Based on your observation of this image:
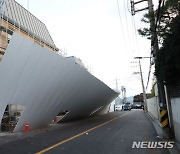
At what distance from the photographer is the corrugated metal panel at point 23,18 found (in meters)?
21.0

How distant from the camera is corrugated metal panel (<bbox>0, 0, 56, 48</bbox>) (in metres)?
21.0

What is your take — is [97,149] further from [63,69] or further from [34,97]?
[63,69]

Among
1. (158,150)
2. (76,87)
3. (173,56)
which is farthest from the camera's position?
(76,87)

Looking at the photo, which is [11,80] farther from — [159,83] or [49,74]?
[159,83]

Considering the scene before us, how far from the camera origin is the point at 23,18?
23906 millimetres

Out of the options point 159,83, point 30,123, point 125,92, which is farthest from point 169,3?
point 125,92

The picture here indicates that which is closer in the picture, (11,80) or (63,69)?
(11,80)

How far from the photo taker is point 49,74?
47.9 ft

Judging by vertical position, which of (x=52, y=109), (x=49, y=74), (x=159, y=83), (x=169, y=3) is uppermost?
(x=169, y=3)

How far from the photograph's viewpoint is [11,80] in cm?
1207

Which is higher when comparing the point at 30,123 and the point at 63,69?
the point at 63,69

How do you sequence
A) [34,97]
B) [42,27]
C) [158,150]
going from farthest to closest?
[42,27] < [34,97] < [158,150]

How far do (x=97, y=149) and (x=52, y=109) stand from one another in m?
9.52

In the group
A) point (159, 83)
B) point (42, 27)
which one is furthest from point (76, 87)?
point (42, 27)
